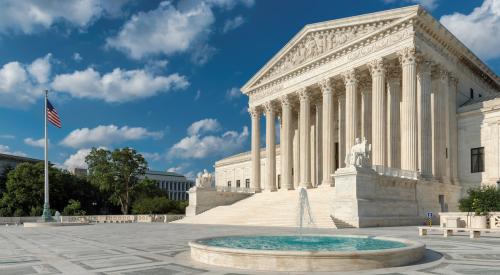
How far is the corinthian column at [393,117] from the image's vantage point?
42.0 meters

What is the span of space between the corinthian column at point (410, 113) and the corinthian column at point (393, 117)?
2737mm

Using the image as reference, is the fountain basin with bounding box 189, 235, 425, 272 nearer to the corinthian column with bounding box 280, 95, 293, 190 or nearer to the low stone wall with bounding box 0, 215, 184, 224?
the low stone wall with bounding box 0, 215, 184, 224

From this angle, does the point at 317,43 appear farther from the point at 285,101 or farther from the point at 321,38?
the point at 285,101

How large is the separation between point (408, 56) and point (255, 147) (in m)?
26.7

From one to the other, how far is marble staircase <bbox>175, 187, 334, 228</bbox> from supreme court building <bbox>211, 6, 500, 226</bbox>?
6.23 feet

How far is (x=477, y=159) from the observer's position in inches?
1714

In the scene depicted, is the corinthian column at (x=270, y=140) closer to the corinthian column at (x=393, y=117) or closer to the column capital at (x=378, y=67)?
the corinthian column at (x=393, y=117)

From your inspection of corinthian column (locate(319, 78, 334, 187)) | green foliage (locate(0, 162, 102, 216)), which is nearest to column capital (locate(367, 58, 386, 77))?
corinthian column (locate(319, 78, 334, 187))

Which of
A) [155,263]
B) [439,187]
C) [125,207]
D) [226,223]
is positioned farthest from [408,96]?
[125,207]

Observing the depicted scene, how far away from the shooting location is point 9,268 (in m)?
12.2

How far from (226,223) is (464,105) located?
2707 centimetres

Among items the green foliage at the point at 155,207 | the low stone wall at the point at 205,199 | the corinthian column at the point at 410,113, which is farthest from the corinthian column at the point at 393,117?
the green foliage at the point at 155,207

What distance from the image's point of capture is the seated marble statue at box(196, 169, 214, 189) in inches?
2087

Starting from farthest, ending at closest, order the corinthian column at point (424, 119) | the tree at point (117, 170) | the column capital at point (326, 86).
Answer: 1. the tree at point (117, 170)
2. the column capital at point (326, 86)
3. the corinthian column at point (424, 119)
